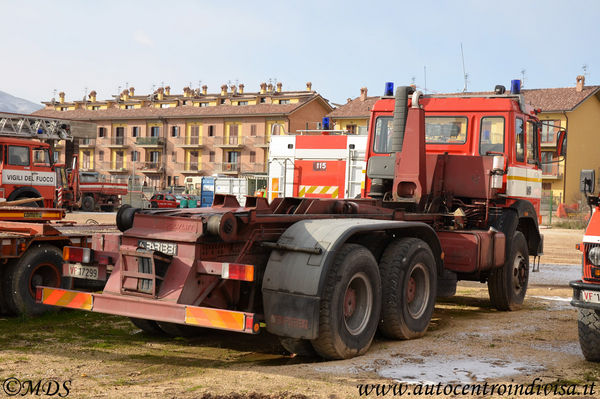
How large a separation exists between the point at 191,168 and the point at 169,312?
7019cm

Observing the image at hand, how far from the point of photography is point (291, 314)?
6.00m

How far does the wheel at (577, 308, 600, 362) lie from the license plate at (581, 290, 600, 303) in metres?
0.36

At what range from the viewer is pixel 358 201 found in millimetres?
8453

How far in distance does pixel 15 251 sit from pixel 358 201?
3953 mm

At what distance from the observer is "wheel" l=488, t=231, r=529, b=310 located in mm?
9992

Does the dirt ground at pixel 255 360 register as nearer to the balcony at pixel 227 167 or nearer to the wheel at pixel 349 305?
the wheel at pixel 349 305

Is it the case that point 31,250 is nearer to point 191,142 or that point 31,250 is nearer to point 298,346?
point 298,346

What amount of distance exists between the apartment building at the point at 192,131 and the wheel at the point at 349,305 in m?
61.7

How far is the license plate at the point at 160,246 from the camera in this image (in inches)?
240

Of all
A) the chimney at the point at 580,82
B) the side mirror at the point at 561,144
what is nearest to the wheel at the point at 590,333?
the side mirror at the point at 561,144

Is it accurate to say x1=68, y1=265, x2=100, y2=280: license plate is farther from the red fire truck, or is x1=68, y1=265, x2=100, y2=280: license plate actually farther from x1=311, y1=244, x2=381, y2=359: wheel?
A: x1=311, y1=244, x2=381, y2=359: wheel

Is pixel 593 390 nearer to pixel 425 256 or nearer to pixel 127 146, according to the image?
pixel 425 256

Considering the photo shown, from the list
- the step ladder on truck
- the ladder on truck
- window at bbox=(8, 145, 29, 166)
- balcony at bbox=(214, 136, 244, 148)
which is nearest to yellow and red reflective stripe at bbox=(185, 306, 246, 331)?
the step ladder on truck

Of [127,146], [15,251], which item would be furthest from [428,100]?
[127,146]
